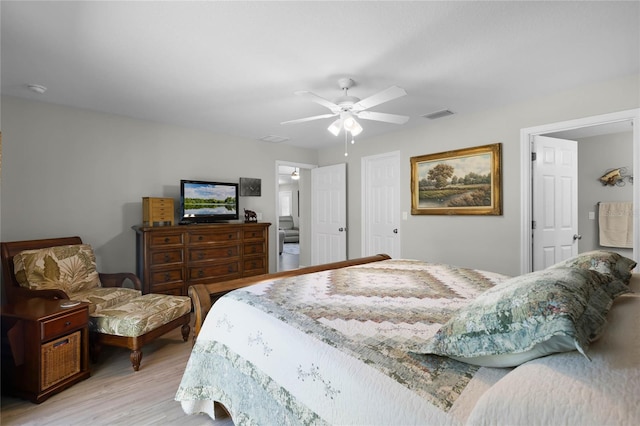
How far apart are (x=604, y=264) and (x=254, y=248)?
3773mm

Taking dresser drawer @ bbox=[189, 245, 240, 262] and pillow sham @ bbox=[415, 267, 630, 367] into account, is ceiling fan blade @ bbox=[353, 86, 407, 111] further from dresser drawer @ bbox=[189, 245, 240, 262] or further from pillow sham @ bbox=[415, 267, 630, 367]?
dresser drawer @ bbox=[189, 245, 240, 262]

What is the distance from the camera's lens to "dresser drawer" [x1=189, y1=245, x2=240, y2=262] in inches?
153

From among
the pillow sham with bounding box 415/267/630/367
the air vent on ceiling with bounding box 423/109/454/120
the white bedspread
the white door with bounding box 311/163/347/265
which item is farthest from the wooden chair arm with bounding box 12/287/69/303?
the air vent on ceiling with bounding box 423/109/454/120

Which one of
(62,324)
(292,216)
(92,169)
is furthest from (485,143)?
(292,216)

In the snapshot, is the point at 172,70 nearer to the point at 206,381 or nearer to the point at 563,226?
the point at 206,381

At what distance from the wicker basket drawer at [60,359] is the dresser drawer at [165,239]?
1.38 m

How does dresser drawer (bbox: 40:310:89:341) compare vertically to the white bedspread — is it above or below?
below

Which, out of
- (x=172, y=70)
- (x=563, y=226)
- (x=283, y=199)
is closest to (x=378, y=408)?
(x=172, y=70)

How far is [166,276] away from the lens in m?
3.65

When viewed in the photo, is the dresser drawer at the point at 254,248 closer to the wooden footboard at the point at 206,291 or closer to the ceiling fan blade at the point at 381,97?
the wooden footboard at the point at 206,291

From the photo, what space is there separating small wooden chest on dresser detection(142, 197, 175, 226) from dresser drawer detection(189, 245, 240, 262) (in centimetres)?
49

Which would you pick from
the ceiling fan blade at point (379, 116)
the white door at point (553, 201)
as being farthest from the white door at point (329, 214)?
the white door at point (553, 201)

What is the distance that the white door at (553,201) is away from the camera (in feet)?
11.6

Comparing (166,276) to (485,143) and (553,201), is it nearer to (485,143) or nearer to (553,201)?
(485,143)
